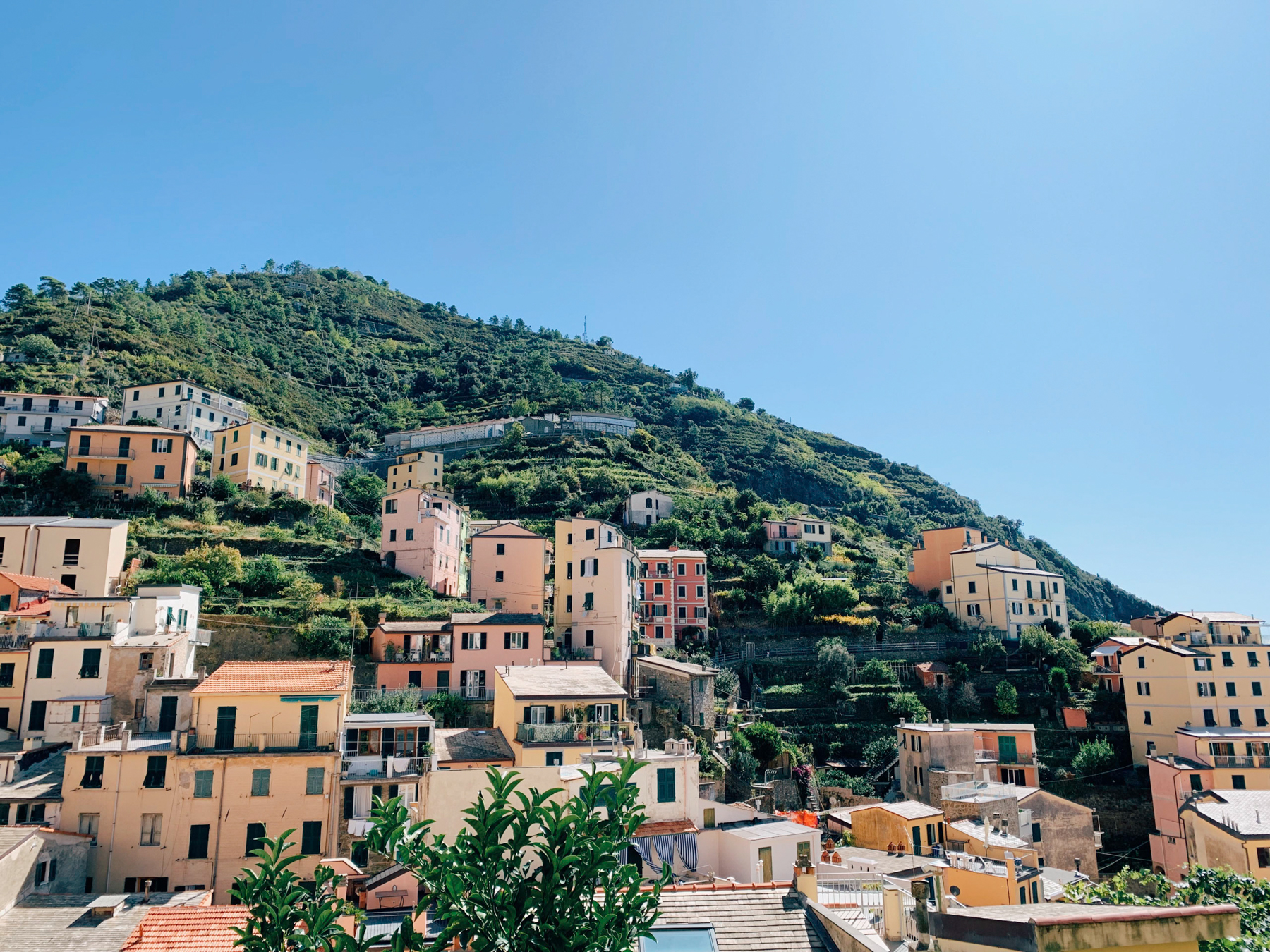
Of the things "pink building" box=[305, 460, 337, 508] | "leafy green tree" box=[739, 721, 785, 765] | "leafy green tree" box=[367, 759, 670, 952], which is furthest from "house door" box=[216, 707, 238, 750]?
"pink building" box=[305, 460, 337, 508]

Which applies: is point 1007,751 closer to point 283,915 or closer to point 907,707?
point 907,707

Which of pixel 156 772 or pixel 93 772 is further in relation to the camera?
pixel 156 772

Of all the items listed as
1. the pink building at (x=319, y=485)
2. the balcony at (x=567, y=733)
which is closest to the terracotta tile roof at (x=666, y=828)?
the balcony at (x=567, y=733)

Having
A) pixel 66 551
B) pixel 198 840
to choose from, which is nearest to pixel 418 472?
pixel 66 551

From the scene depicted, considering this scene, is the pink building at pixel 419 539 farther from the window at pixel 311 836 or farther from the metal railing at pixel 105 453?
the window at pixel 311 836

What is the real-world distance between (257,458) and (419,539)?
56.3 ft

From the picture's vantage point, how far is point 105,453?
2282 inches

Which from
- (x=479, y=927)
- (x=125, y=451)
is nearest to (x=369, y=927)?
(x=479, y=927)

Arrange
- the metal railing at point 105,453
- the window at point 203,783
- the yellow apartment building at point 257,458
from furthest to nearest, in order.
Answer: the yellow apartment building at point 257,458
the metal railing at point 105,453
the window at point 203,783

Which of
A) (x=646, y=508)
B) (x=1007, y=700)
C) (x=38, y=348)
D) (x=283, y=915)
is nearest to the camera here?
(x=283, y=915)

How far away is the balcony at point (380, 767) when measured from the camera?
30.6m

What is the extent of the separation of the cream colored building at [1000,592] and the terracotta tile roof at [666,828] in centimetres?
4448

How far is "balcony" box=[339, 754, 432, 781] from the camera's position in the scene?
100 feet

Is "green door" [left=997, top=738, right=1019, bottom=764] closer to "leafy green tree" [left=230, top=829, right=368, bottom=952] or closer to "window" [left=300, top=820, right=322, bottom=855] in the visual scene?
"window" [left=300, top=820, right=322, bottom=855]
